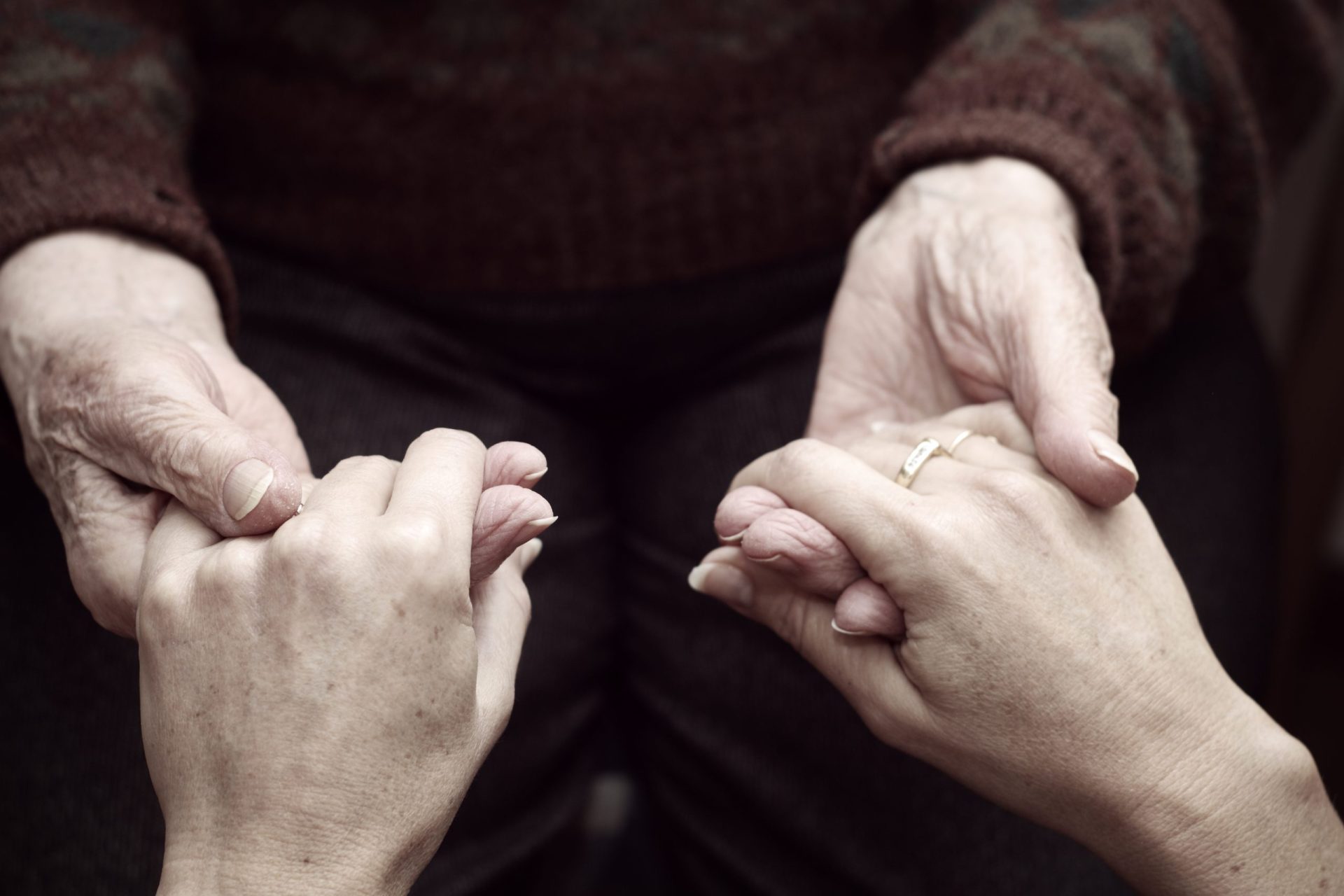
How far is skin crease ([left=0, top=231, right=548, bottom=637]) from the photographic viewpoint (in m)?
0.57

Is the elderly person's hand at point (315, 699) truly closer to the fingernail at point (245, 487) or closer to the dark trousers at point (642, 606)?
the fingernail at point (245, 487)

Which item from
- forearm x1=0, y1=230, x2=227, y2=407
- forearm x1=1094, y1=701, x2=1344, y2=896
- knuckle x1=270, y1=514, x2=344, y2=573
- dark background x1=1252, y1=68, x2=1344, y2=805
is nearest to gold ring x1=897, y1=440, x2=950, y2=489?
forearm x1=1094, y1=701, x2=1344, y2=896

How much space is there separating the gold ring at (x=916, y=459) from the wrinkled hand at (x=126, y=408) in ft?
1.22

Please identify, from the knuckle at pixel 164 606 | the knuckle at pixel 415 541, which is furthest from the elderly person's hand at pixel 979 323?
the knuckle at pixel 164 606

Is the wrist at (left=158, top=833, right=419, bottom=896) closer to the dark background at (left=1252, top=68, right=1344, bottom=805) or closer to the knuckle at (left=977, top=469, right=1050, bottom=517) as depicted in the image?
the knuckle at (left=977, top=469, right=1050, bottom=517)

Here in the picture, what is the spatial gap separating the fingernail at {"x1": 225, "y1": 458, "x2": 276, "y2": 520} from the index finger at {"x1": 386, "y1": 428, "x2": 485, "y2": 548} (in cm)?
7

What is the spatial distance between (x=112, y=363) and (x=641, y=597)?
49cm

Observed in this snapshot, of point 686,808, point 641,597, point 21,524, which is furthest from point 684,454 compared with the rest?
point 21,524

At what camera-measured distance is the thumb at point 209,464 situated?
542 millimetres

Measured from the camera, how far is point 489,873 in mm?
776

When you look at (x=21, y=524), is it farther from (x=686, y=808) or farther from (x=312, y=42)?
(x=686, y=808)

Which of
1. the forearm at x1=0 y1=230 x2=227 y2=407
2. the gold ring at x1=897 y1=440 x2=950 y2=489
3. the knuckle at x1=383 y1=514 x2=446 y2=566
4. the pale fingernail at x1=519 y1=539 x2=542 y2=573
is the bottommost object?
the pale fingernail at x1=519 y1=539 x2=542 y2=573

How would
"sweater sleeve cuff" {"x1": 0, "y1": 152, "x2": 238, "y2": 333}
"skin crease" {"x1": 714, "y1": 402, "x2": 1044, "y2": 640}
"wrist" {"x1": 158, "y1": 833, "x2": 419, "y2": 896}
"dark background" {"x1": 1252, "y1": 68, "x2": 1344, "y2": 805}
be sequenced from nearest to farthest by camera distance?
1. "wrist" {"x1": 158, "y1": 833, "x2": 419, "y2": 896}
2. "skin crease" {"x1": 714, "y1": 402, "x2": 1044, "y2": 640}
3. "sweater sleeve cuff" {"x1": 0, "y1": 152, "x2": 238, "y2": 333}
4. "dark background" {"x1": 1252, "y1": 68, "x2": 1344, "y2": 805}

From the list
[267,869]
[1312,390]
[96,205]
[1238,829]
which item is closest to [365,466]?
[267,869]
